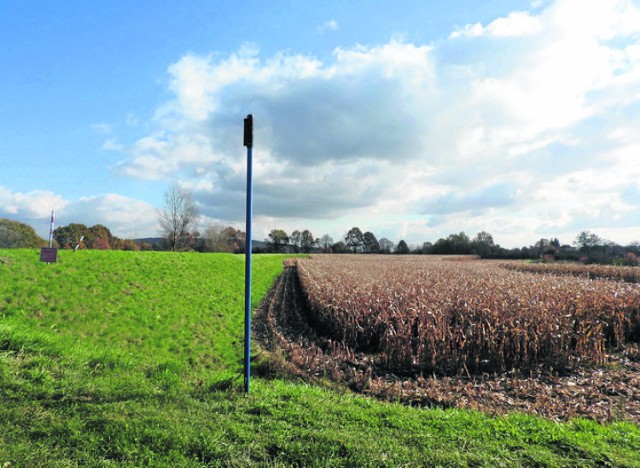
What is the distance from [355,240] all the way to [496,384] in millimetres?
107344

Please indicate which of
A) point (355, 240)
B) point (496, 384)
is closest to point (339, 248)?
point (355, 240)

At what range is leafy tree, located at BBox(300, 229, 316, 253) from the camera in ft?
348

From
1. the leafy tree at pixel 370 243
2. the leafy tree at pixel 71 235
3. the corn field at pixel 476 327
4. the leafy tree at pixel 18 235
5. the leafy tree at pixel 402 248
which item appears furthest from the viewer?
the leafy tree at pixel 370 243

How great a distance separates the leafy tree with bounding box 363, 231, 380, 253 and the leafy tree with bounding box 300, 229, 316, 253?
18272mm

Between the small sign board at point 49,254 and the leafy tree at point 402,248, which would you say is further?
the leafy tree at point 402,248

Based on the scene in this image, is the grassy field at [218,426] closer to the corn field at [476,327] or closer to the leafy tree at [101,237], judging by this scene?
the corn field at [476,327]

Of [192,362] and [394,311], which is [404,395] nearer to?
[394,311]

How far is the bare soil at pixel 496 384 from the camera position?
596cm

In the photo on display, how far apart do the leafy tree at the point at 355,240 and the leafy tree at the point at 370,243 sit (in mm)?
1065

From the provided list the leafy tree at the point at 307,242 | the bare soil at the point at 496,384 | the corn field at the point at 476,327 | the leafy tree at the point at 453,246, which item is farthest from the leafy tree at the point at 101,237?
the leafy tree at the point at 453,246

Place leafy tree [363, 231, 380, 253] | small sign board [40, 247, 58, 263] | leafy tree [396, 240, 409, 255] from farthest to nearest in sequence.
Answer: leafy tree [363, 231, 380, 253] → leafy tree [396, 240, 409, 255] → small sign board [40, 247, 58, 263]

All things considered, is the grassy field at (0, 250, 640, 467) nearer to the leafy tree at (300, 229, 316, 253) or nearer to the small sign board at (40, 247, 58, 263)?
the small sign board at (40, 247, 58, 263)

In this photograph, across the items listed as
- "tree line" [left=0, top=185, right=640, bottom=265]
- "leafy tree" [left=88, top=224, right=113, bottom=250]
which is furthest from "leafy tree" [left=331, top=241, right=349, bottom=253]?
"leafy tree" [left=88, top=224, right=113, bottom=250]

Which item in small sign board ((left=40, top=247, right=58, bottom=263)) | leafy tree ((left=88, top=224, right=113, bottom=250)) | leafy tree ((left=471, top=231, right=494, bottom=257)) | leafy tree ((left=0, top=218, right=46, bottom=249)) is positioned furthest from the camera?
leafy tree ((left=471, top=231, right=494, bottom=257))
